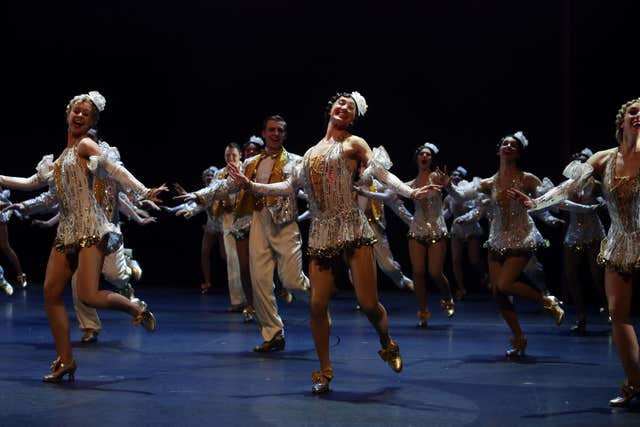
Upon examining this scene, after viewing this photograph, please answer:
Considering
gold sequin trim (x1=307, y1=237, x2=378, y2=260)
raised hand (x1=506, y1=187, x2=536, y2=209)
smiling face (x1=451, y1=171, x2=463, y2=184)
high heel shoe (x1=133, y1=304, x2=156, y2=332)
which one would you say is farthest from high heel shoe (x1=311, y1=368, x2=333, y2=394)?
smiling face (x1=451, y1=171, x2=463, y2=184)

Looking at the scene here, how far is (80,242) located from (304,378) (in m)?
1.54

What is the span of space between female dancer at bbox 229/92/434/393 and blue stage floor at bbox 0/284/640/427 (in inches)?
14.1

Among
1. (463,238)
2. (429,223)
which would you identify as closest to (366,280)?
(429,223)

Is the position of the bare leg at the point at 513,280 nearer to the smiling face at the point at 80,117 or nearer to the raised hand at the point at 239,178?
the raised hand at the point at 239,178

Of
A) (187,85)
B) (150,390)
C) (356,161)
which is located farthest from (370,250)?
(187,85)

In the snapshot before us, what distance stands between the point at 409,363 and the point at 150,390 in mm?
1893

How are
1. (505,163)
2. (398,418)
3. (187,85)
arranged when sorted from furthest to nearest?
(187,85) → (505,163) → (398,418)

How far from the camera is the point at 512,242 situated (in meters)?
6.80

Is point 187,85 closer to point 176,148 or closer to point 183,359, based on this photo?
point 176,148

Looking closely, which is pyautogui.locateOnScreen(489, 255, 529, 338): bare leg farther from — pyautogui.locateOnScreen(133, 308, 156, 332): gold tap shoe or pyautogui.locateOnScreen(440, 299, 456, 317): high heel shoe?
pyautogui.locateOnScreen(133, 308, 156, 332): gold tap shoe

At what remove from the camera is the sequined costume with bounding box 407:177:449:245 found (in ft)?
29.6

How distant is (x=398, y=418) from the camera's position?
452cm

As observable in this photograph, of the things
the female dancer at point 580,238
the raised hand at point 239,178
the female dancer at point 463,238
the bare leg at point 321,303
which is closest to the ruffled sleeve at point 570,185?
the bare leg at point 321,303

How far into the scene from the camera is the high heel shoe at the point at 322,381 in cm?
514
